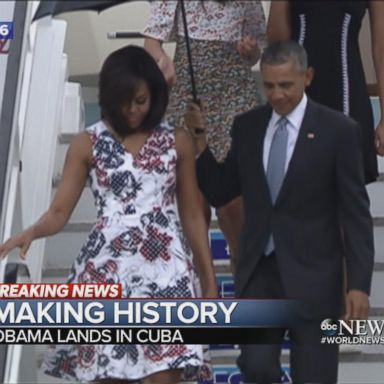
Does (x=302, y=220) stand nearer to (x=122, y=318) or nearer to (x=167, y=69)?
(x=122, y=318)

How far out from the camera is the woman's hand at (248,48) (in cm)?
640

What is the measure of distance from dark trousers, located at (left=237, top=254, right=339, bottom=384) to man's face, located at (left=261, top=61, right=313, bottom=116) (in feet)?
1.76

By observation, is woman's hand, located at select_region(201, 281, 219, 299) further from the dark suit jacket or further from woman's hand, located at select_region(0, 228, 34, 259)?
woman's hand, located at select_region(0, 228, 34, 259)

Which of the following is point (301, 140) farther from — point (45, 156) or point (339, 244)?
point (45, 156)

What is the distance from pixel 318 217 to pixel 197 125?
61 cm

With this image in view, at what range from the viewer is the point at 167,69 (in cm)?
635

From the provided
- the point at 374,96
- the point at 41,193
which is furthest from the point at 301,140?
the point at 374,96

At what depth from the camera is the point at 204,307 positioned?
578 cm

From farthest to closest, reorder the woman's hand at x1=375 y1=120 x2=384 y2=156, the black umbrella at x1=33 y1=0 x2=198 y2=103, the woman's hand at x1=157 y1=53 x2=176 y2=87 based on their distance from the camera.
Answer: the woman's hand at x1=157 y1=53 x2=176 y2=87, the woman's hand at x1=375 y1=120 x2=384 y2=156, the black umbrella at x1=33 y1=0 x2=198 y2=103

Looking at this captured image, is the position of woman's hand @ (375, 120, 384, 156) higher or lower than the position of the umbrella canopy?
lower

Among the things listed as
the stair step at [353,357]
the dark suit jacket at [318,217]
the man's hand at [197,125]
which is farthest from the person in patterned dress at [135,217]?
the stair step at [353,357]

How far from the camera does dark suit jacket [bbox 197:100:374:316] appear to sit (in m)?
5.65

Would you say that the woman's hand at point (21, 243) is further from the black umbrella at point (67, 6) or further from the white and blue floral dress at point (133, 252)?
the black umbrella at point (67, 6)

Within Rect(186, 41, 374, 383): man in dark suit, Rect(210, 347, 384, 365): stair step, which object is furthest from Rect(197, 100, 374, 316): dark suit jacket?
Rect(210, 347, 384, 365): stair step
